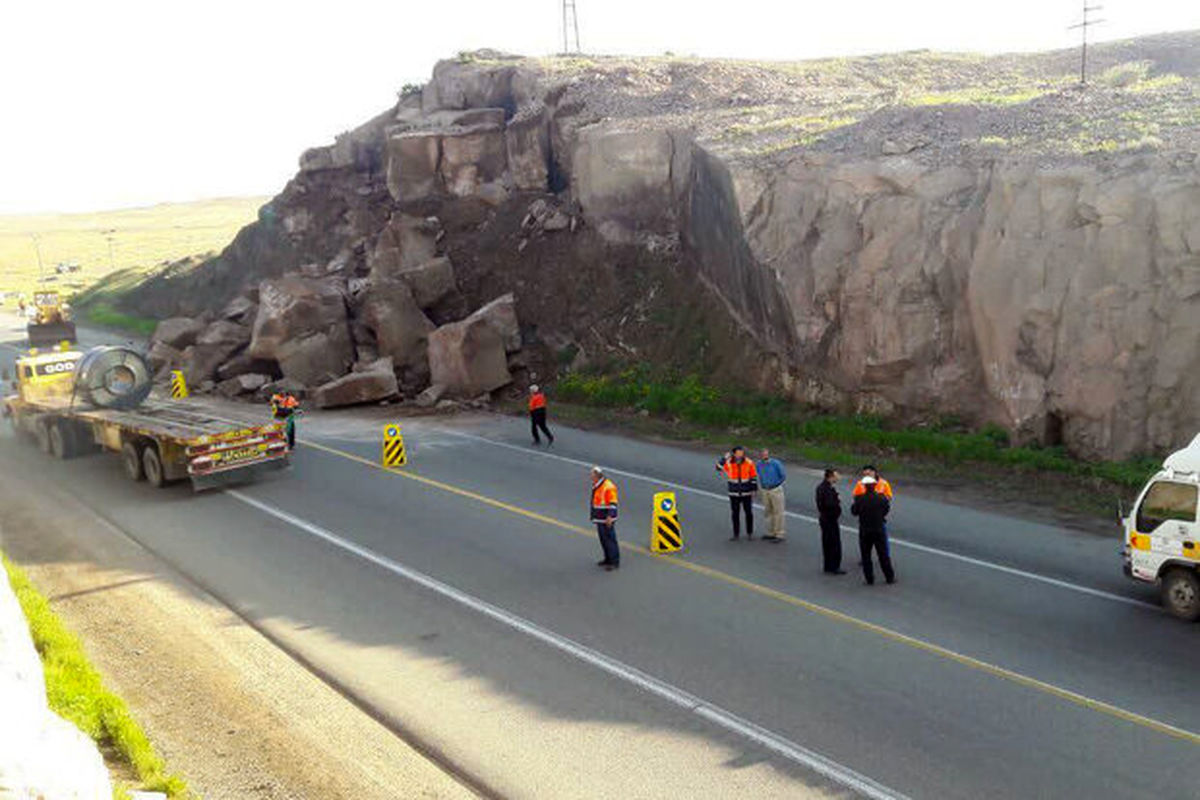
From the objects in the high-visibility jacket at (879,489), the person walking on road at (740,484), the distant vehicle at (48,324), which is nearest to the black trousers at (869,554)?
the high-visibility jacket at (879,489)

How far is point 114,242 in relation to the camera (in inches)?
5325

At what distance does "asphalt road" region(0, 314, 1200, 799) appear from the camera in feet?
29.4

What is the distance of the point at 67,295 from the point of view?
7325 cm

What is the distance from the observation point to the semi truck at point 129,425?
65.2ft

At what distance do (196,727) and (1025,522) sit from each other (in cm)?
1272

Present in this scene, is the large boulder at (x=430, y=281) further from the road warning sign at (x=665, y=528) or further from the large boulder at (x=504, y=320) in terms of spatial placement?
the road warning sign at (x=665, y=528)

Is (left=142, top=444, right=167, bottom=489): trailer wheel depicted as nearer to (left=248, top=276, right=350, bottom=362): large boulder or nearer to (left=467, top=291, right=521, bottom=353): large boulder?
(left=467, top=291, right=521, bottom=353): large boulder

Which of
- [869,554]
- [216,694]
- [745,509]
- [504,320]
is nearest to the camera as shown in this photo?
[216,694]

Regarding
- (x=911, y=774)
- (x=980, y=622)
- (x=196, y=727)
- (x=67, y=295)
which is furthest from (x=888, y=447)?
(x=67, y=295)

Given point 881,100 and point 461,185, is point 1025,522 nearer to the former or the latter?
point 881,100

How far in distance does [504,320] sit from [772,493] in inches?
675

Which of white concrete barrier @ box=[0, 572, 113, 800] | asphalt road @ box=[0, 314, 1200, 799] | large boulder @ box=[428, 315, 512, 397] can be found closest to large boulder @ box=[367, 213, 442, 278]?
large boulder @ box=[428, 315, 512, 397]

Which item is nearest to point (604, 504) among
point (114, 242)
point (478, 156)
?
point (478, 156)

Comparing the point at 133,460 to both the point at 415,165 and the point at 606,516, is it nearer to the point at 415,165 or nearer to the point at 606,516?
the point at 606,516
